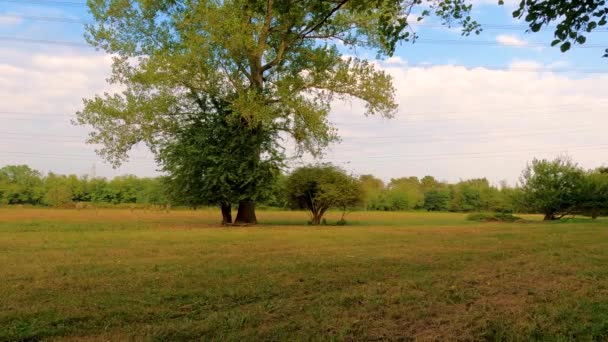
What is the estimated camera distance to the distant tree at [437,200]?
9988cm

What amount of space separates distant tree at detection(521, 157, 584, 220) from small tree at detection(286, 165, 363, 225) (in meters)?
19.6

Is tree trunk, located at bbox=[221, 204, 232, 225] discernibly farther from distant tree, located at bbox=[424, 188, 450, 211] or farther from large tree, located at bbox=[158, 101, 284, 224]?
distant tree, located at bbox=[424, 188, 450, 211]

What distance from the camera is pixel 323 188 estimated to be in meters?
31.3

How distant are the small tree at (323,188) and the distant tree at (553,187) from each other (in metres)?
19.6

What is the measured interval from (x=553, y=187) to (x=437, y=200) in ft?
194

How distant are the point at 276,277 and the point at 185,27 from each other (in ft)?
64.8

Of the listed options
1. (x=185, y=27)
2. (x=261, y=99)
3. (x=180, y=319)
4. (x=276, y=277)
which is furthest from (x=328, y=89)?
(x=180, y=319)

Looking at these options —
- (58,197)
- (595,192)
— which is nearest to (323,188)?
(595,192)

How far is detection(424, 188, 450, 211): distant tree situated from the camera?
328ft

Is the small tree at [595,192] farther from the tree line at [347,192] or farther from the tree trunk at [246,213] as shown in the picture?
the tree trunk at [246,213]

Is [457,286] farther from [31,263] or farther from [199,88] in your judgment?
[199,88]

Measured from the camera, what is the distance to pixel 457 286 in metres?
8.09

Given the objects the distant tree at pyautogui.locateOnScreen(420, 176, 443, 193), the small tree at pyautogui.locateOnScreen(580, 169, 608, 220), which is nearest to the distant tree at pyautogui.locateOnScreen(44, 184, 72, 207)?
the small tree at pyautogui.locateOnScreen(580, 169, 608, 220)

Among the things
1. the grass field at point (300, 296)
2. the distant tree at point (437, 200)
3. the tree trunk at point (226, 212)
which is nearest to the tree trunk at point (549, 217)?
the tree trunk at point (226, 212)
